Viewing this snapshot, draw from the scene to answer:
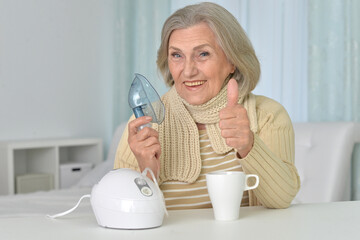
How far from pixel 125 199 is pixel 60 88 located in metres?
3.24

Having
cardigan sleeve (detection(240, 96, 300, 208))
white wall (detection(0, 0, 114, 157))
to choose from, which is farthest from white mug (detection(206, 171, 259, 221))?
white wall (detection(0, 0, 114, 157))

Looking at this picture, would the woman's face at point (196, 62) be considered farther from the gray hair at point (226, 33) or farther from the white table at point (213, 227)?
the white table at point (213, 227)

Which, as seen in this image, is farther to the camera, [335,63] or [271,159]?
[335,63]

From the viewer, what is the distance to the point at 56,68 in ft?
13.3

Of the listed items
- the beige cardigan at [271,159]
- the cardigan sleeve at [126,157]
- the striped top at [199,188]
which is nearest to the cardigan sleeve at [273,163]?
the beige cardigan at [271,159]

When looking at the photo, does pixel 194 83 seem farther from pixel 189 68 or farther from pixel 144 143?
pixel 144 143

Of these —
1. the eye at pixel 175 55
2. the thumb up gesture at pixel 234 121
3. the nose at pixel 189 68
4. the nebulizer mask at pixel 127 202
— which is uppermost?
the eye at pixel 175 55

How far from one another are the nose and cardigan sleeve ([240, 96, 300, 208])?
23 cm

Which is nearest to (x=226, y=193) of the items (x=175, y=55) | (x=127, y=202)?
(x=127, y=202)

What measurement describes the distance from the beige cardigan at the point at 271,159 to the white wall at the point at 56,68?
254 centimetres

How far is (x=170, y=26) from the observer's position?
1538 millimetres

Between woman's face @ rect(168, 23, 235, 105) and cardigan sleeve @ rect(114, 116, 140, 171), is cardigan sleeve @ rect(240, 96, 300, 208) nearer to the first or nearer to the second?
woman's face @ rect(168, 23, 235, 105)

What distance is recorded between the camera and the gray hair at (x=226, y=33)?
1494mm

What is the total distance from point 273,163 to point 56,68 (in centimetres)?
311
